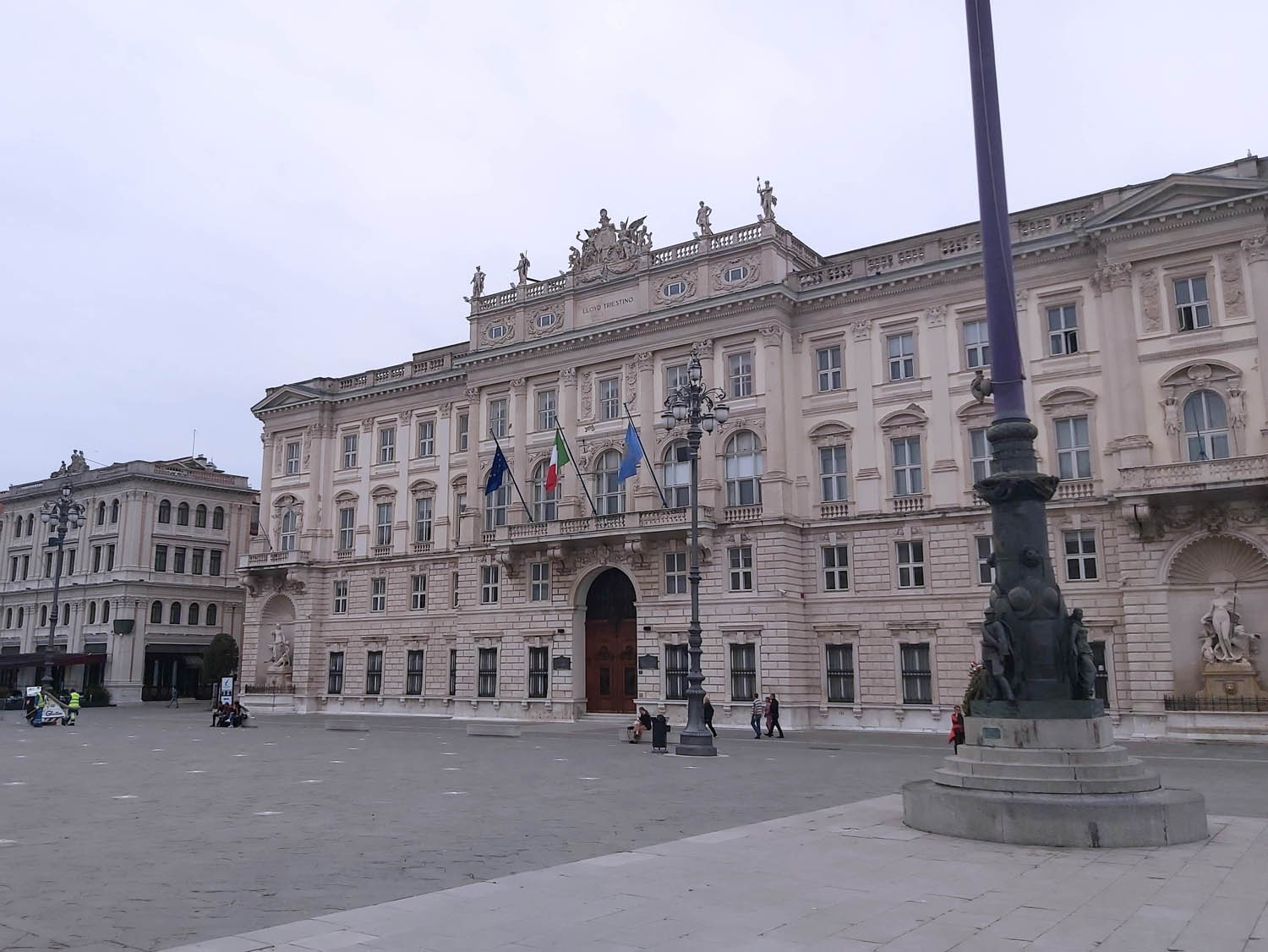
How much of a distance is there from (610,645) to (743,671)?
726cm

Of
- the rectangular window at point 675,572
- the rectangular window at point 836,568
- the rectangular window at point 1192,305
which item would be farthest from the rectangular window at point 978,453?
the rectangular window at point 675,572

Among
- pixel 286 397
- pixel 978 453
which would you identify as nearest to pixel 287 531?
pixel 286 397

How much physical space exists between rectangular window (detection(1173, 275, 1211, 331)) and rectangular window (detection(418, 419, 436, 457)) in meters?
35.4

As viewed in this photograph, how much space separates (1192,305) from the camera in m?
35.1

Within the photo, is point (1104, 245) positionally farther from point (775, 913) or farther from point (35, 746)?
point (35, 746)

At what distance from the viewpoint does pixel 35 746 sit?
30.8 meters

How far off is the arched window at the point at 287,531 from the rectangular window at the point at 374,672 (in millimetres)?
8822

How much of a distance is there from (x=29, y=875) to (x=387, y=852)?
12.4 ft

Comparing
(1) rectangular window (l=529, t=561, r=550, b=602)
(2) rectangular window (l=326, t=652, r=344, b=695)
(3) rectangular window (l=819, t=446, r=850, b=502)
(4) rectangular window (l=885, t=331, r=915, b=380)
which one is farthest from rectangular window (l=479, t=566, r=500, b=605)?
(4) rectangular window (l=885, t=331, r=915, b=380)

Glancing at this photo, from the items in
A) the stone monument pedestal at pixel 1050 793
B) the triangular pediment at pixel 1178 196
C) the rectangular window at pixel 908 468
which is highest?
the triangular pediment at pixel 1178 196

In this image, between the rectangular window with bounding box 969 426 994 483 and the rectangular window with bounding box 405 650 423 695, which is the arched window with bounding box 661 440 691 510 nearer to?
the rectangular window with bounding box 969 426 994 483

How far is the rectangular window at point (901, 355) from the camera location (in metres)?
40.8

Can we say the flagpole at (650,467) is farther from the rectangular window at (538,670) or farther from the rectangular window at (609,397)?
the rectangular window at (538,670)

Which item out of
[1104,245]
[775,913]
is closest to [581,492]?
[1104,245]
